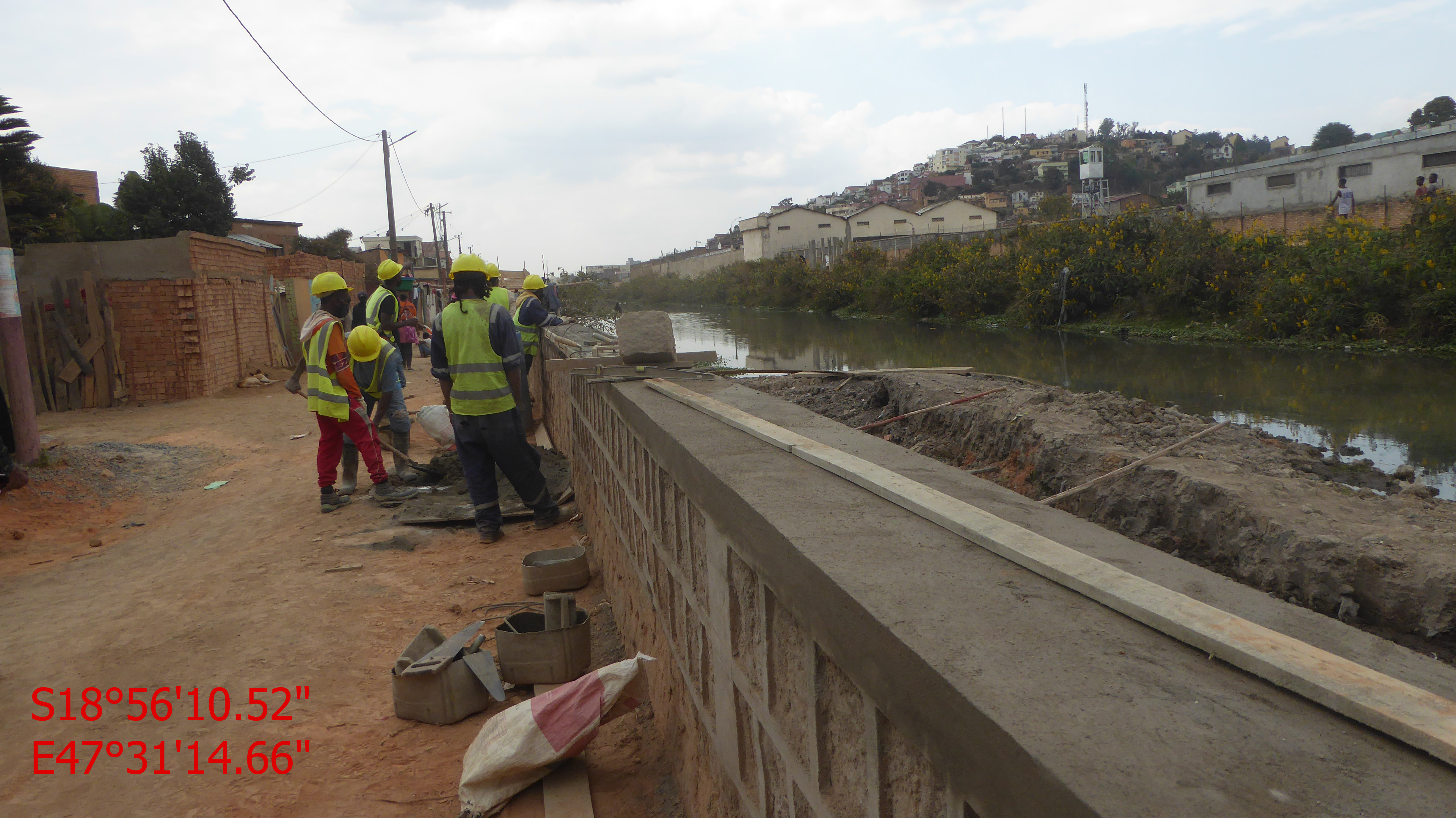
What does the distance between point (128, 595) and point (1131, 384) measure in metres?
10.8

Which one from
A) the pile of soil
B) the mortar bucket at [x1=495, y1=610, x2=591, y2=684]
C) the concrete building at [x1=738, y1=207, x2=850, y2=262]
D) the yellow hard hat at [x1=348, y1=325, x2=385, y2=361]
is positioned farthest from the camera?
the concrete building at [x1=738, y1=207, x2=850, y2=262]

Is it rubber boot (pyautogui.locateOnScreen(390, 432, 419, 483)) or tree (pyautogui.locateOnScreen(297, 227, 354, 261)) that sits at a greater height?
tree (pyautogui.locateOnScreen(297, 227, 354, 261))

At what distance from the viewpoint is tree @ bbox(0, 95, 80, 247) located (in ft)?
68.9

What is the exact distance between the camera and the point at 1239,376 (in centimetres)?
1159

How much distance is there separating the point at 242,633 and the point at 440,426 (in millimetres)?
4294

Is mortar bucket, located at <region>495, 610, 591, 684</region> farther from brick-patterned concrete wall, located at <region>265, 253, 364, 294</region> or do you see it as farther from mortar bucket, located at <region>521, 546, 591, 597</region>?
brick-patterned concrete wall, located at <region>265, 253, 364, 294</region>

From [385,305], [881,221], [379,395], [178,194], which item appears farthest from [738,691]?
[881,221]

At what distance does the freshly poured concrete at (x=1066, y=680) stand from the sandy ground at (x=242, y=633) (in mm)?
1745

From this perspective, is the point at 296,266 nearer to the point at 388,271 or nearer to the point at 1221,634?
the point at 388,271

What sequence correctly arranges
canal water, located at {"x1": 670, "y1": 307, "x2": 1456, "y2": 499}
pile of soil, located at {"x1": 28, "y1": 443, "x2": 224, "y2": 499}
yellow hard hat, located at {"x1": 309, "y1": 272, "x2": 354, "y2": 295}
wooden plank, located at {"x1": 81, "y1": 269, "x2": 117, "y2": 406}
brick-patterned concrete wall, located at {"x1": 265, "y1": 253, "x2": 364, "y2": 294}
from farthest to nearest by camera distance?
1. brick-patterned concrete wall, located at {"x1": 265, "y1": 253, "x2": 364, "y2": 294}
2. wooden plank, located at {"x1": 81, "y1": 269, "x2": 117, "y2": 406}
3. pile of soil, located at {"x1": 28, "y1": 443, "x2": 224, "y2": 499}
4. canal water, located at {"x1": 670, "y1": 307, "x2": 1456, "y2": 499}
5. yellow hard hat, located at {"x1": 309, "y1": 272, "x2": 354, "y2": 295}

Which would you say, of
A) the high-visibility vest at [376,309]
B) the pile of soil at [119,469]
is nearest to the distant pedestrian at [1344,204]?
the high-visibility vest at [376,309]

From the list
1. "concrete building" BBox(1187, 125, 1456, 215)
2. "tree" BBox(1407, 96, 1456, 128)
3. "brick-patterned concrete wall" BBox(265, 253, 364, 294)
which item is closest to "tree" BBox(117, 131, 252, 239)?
"brick-patterned concrete wall" BBox(265, 253, 364, 294)

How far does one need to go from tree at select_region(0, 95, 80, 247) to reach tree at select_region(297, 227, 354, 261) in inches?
563

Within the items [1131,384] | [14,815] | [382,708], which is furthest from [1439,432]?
[14,815]
